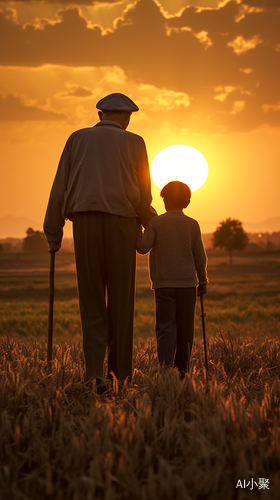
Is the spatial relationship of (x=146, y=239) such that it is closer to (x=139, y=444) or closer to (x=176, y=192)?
(x=176, y=192)

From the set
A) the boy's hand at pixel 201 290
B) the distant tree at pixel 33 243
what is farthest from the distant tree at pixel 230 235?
the boy's hand at pixel 201 290

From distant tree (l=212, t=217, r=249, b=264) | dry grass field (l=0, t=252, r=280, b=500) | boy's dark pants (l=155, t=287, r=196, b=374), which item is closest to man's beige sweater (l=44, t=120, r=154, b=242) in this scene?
boy's dark pants (l=155, t=287, r=196, b=374)

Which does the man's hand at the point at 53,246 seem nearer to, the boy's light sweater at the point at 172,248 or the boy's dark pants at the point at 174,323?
the boy's light sweater at the point at 172,248

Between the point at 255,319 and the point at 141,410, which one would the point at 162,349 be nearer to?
the point at 141,410

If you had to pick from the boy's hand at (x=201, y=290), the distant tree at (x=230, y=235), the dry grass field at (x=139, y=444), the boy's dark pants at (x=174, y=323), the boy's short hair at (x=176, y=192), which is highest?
the distant tree at (x=230, y=235)

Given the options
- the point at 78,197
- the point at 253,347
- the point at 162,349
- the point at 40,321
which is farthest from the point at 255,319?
the point at 78,197

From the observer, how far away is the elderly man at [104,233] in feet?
12.8

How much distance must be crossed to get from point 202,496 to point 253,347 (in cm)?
378

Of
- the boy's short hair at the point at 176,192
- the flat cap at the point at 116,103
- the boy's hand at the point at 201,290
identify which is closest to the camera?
the flat cap at the point at 116,103

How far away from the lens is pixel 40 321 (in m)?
11.7

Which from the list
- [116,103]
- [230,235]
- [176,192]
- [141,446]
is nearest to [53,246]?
[176,192]

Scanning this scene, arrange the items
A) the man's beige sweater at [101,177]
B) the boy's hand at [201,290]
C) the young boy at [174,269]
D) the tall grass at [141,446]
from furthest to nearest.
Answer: the boy's hand at [201,290] → the young boy at [174,269] → the man's beige sweater at [101,177] → the tall grass at [141,446]

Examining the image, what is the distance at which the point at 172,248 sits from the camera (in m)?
4.30

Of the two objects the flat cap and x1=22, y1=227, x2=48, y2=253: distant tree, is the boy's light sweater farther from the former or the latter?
x1=22, y1=227, x2=48, y2=253: distant tree
